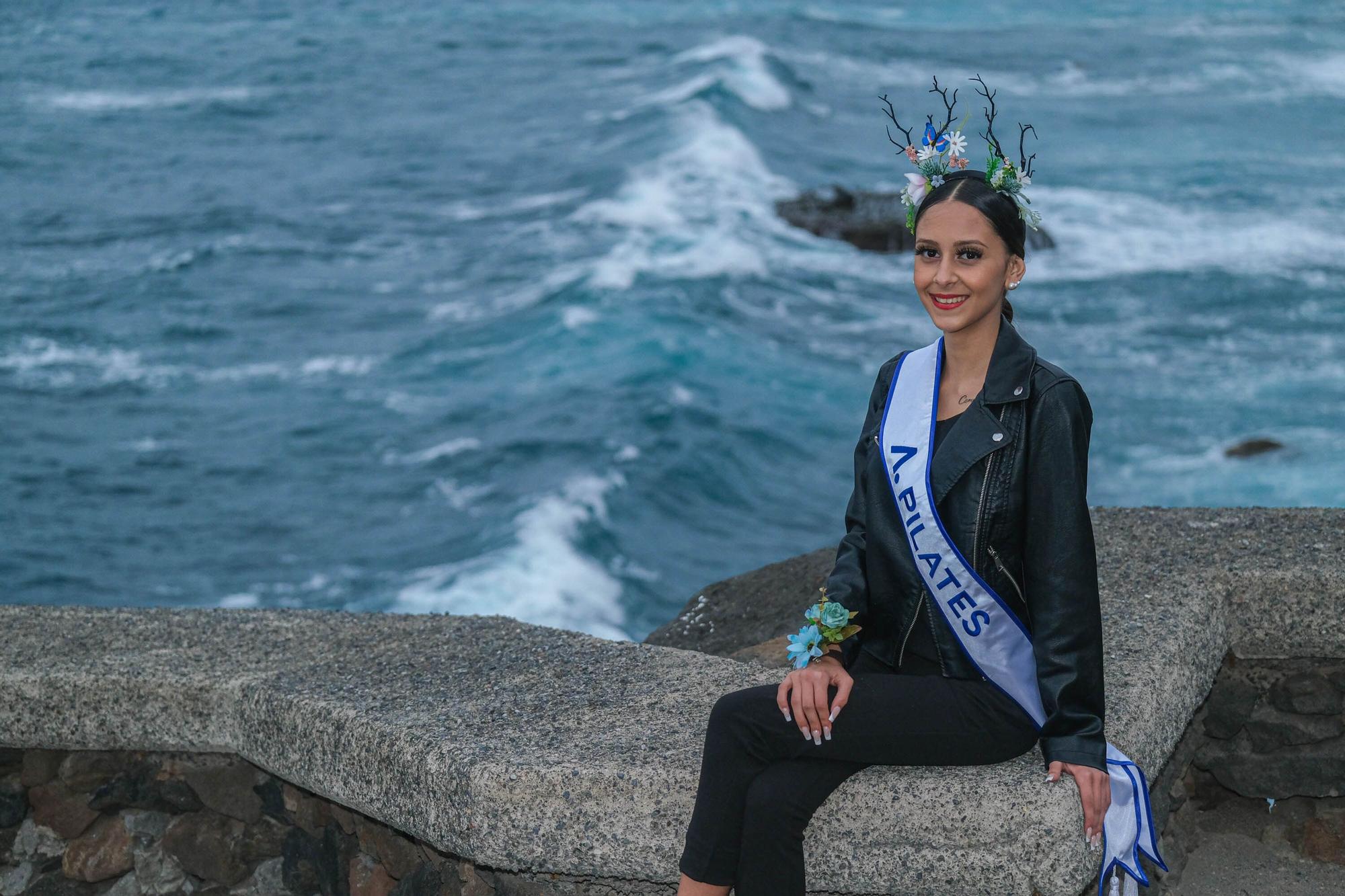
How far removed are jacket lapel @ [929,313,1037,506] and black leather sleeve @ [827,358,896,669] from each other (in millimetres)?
201

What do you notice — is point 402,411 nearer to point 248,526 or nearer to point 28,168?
point 248,526

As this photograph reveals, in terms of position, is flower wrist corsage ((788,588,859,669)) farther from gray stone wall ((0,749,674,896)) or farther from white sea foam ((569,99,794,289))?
white sea foam ((569,99,794,289))

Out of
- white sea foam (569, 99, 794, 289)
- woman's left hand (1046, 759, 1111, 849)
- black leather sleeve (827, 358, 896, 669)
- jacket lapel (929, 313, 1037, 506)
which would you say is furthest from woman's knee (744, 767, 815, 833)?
white sea foam (569, 99, 794, 289)

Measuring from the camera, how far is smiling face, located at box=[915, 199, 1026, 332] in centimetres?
305

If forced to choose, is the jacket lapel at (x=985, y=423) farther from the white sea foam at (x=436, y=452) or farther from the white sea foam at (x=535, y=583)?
the white sea foam at (x=436, y=452)

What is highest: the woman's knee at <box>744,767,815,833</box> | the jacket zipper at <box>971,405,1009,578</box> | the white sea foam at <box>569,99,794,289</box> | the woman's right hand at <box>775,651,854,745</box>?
the jacket zipper at <box>971,405,1009,578</box>

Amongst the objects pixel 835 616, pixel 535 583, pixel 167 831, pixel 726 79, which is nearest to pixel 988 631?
pixel 835 616

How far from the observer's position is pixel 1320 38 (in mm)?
36656

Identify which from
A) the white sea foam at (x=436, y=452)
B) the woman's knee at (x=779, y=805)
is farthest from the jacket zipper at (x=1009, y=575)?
the white sea foam at (x=436, y=452)

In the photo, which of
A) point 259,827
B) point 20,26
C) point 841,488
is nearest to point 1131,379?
point 841,488

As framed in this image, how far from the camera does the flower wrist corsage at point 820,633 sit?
10.0ft

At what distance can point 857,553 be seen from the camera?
3.21m

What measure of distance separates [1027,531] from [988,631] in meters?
0.22

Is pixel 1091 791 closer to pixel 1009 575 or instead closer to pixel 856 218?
pixel 1009 575
